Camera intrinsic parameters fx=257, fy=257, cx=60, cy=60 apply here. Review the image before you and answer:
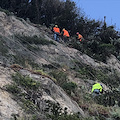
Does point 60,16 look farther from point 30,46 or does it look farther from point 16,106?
point 16,106

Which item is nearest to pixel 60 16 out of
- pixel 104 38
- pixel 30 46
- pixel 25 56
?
pixel 104 38

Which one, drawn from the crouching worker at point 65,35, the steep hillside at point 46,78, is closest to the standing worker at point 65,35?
the crouching worker at point 65,35

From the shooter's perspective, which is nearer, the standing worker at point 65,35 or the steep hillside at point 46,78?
the steep hillside at point 46,78

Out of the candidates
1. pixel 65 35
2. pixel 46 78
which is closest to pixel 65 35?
pixel 65 35

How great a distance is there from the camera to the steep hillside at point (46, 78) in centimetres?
716

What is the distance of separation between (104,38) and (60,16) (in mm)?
4137

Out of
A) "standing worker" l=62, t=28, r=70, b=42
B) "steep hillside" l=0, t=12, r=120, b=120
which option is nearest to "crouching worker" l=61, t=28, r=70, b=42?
"standing worker" l=62, t=28, r=70, b=42

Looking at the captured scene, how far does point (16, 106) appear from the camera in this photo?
265 inches

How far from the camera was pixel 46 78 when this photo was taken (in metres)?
9.27

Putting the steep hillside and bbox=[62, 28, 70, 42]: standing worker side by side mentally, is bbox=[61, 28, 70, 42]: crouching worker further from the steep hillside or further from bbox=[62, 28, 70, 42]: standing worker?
the steep hillside

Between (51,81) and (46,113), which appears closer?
(46,113)

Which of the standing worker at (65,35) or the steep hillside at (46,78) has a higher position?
the standing worker at (65,35)

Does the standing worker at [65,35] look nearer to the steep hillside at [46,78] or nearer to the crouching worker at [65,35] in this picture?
the crouching worker at [65,35]

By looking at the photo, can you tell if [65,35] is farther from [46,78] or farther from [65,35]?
[46,78]
